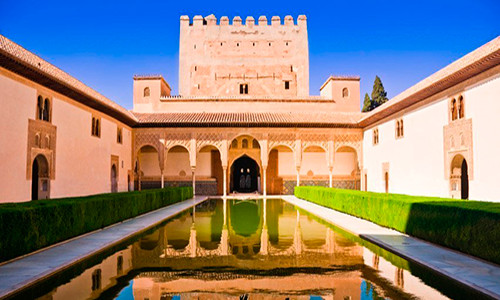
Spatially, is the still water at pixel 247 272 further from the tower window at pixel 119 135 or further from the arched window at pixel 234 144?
the arched window at pixel 234 144

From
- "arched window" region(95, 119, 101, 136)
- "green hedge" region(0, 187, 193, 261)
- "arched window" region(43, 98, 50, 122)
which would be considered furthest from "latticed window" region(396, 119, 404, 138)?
"arched window" region(43, 98, 50, 122)

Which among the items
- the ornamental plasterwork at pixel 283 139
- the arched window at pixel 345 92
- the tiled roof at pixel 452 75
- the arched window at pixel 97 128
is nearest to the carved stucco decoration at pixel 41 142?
the arched window at pixel 97 128

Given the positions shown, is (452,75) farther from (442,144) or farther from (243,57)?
(243,57)

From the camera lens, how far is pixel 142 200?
12.7 meters

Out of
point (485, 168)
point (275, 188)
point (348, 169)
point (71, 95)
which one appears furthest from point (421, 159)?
point (71, 95)

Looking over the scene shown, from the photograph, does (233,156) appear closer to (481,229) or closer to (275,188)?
(275,188)

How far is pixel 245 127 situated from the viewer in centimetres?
2258

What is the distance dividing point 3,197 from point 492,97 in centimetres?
1335

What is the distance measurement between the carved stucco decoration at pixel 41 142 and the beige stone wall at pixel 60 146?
0.06m

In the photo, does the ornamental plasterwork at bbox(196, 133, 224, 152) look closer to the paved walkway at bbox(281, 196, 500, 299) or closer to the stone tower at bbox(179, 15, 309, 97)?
the stone tower at bbox(179, 15, 309, 97)

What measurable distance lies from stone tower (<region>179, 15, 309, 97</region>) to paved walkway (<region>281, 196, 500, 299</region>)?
935 inches

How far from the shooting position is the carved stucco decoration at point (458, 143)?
38.9ft

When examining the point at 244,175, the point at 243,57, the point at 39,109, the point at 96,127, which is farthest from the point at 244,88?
the point at 39,109

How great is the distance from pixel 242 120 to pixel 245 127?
50cm
